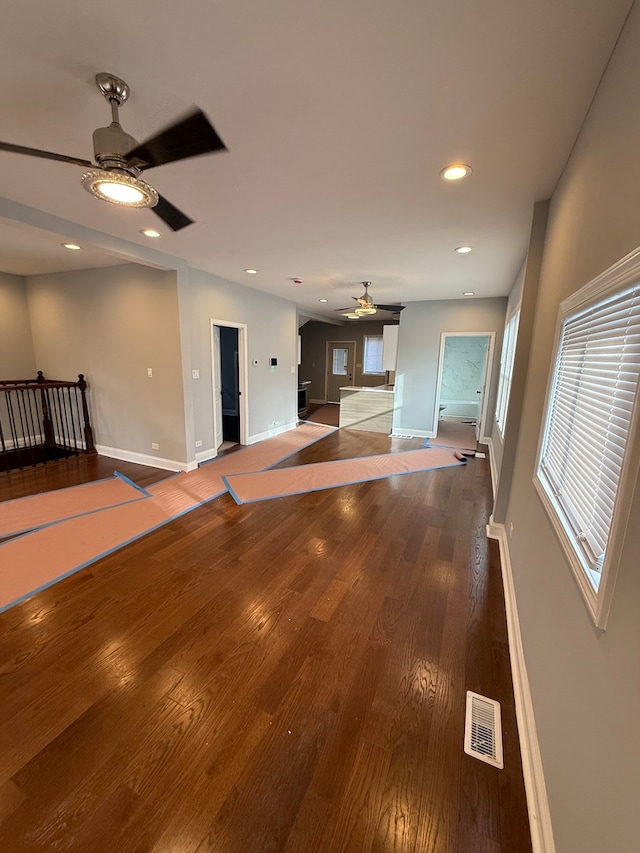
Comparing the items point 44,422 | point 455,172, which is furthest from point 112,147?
point 44,422

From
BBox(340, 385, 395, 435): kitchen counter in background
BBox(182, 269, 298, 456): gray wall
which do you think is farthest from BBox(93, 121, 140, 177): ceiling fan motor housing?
BBox(340, 385, 395, 435): kitchen counter in background

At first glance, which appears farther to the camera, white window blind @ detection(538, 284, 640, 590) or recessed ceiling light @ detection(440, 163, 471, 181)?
recessed ceiling light @ detection(440, 163, 471, 181)

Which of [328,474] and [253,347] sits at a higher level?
[253,347]

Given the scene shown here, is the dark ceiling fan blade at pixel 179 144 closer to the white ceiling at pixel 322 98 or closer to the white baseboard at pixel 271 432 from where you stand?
the white ceiling at pixel 322 98

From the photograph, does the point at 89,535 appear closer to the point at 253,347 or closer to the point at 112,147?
the point at 112,147

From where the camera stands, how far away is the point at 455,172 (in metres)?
2.10

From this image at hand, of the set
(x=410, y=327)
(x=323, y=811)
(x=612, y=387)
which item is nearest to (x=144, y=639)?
(x=323, y=811)

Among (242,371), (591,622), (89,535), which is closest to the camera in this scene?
(591,622)

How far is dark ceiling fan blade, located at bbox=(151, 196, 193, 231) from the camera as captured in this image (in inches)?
79.2

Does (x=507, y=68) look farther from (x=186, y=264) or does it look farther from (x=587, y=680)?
(x=186, y=264)

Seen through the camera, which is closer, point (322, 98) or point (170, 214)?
point (322, 98)

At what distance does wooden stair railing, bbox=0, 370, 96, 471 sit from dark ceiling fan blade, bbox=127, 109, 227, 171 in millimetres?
4538

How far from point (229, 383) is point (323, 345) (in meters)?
5.19

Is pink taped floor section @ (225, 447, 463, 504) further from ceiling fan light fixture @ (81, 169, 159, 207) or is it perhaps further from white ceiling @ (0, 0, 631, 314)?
ceiling fan light fixture @ (81, 169, 159, 207)
